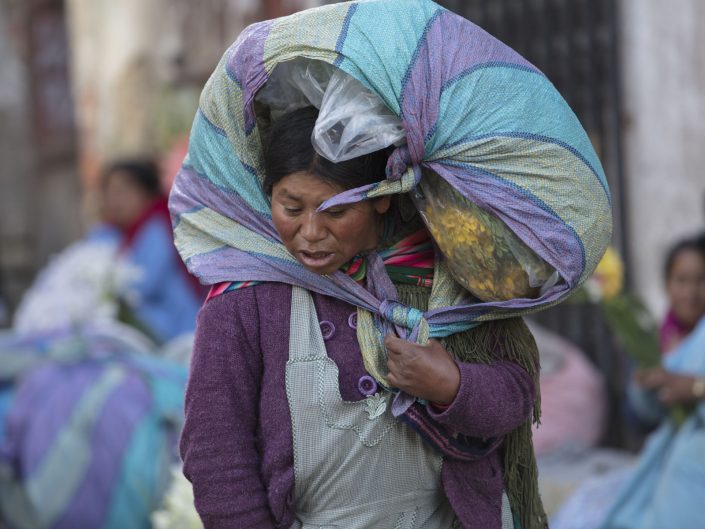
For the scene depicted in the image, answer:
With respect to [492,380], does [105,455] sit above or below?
below

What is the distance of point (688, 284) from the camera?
4512mm

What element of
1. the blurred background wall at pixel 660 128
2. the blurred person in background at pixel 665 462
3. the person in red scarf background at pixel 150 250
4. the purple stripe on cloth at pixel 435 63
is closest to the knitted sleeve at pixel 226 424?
the purple stripe on cloth at pixel 435 63

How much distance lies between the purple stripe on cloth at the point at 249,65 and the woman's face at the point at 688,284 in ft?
9.30

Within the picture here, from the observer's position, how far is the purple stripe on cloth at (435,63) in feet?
6.23

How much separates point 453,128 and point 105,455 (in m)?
2.87

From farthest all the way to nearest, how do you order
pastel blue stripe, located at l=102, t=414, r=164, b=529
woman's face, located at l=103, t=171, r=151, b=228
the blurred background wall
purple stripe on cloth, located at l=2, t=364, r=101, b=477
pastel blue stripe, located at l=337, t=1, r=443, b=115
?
woman's face, located at l=103, t=171, r=151, b=228 → the blurred background wall → purple stripe on cloth, located at l=2, t=364, r=101, b=477 → pastel blue stripe, located at l=102, t=414, r=164, b=529 → pastel blue stripe, located at l=337, t=1, r=443, b=115

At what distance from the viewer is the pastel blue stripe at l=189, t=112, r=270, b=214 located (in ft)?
6.86

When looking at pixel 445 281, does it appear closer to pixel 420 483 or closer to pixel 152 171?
pixel 420 483

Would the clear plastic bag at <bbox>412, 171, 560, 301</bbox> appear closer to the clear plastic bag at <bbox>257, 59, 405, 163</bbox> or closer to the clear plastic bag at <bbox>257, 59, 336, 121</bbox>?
the clear plastic bag at <bbox>257, 59, 405, 163</bbox>

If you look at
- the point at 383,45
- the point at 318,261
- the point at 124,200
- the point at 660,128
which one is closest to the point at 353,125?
the point at 383,45

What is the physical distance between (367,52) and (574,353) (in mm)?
3960

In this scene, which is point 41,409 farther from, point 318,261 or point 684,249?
point 318,261

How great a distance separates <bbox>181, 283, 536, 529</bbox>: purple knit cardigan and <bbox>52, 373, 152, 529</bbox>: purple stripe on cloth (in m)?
2.45

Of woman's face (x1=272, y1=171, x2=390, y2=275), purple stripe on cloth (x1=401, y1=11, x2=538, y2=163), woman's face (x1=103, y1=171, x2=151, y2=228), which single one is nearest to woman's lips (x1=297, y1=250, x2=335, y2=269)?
woman's face (x1=272, y1=171, x2=390, y2=275)
